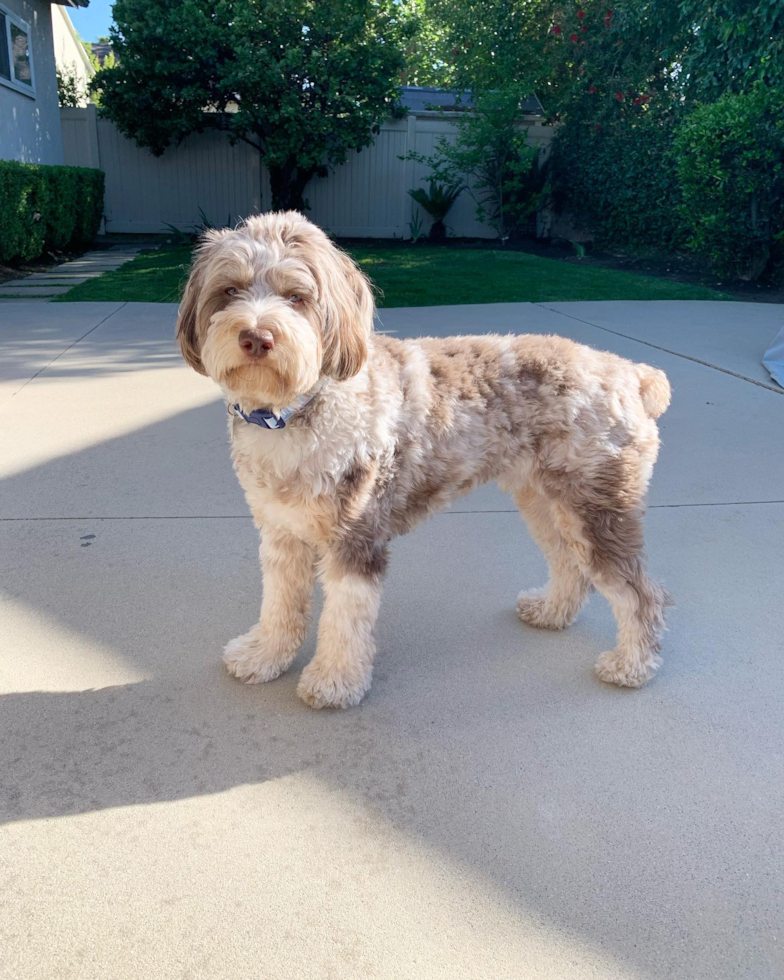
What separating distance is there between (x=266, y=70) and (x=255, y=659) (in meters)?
14.7

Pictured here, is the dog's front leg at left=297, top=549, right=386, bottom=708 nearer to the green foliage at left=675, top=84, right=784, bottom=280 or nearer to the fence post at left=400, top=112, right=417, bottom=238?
the green foliage at left=675, top=84, right=784, bottom=280

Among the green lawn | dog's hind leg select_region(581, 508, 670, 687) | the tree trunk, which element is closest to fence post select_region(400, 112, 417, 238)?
the tree trunk

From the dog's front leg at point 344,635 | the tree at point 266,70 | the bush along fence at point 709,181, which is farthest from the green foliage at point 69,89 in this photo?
the dog's front leg at point 344,635

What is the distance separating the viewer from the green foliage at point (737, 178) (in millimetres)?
10984

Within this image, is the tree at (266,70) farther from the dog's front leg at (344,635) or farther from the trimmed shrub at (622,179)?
the dog's front leg at (344,635)

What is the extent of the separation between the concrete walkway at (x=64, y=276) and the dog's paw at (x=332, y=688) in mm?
8442

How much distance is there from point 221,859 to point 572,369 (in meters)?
1.96

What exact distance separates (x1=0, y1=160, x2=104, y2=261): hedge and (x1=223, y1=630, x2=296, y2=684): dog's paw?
980 cm

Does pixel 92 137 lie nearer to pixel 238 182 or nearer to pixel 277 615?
pixel 238 182

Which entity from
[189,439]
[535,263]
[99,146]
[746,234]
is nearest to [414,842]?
[189,439]

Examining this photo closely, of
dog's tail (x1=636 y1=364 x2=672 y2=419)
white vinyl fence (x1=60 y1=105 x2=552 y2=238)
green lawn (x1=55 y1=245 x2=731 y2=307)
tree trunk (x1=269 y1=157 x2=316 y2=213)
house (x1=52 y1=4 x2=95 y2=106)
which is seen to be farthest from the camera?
house (x1=52 y1=4 x2=95 y2=106)

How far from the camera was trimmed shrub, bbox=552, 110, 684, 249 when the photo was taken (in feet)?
49.4

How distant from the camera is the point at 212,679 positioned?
9.77 feet

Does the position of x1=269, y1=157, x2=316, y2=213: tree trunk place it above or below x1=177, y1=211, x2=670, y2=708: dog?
above
